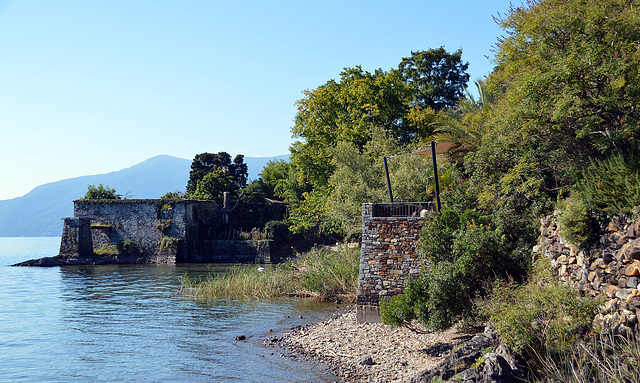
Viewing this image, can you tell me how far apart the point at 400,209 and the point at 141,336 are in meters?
9.27

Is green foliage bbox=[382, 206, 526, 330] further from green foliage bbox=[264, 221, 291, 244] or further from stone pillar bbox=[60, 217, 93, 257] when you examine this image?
stone pillar bbox=[60, 217, 93, 257]

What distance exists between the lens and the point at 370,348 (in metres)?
12.4

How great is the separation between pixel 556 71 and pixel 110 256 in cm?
3878

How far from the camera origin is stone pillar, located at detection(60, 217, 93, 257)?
40875 mm

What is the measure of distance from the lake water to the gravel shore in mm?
672

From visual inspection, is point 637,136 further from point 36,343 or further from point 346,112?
point 346,112

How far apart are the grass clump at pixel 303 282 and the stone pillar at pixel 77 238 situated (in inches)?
851

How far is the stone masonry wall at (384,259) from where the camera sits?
46.0 feet

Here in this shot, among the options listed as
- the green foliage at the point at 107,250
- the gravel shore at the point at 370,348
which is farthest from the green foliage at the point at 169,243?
the gravel shore at the point at 370,348

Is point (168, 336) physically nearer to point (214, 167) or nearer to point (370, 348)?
point (370, 348)

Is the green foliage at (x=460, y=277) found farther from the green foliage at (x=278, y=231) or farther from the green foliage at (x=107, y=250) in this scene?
the green foliage at (x=107, y=250)

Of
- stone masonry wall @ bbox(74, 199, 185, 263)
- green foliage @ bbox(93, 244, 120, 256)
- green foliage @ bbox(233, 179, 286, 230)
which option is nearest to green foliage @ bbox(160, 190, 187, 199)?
stone masonry wall @ bbox(74, 199, 185, 263)

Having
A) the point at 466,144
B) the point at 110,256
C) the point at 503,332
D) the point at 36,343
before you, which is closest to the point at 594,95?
the point at 503,332

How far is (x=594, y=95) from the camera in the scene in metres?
9.39
